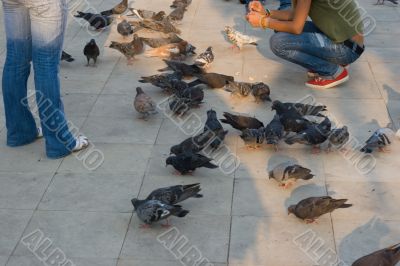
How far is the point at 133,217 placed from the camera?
17.3 feet

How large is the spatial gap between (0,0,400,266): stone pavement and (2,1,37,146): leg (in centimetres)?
17

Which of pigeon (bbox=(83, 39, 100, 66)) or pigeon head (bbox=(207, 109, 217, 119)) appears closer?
pigeon head (bbox=(207, 109, 217, 119))

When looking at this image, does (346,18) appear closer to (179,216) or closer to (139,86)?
(139,86)

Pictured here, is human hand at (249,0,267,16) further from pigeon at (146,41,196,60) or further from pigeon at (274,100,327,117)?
pigeon at (146,41,196,60)

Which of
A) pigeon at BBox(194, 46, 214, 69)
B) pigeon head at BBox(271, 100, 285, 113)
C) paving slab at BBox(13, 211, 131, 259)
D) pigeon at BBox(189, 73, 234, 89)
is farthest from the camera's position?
pigeon at BBox(194, 46, 214, 69)

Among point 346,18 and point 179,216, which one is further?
point 346,18

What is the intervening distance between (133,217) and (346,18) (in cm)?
366

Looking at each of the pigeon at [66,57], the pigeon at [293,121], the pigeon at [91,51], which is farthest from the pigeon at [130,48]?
the pigeon at [293,121]

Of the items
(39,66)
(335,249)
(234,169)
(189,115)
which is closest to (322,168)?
(234,169)

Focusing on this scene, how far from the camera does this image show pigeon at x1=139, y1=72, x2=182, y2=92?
24.9ft

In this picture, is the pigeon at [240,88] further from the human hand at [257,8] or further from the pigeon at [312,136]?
the pigeon at [312,136]

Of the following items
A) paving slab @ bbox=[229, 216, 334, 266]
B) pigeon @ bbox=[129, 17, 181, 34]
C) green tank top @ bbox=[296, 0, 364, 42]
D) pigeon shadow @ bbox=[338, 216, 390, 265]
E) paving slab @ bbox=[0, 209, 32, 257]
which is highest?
green tank top @ bbox=[296, 0, 364, 42]

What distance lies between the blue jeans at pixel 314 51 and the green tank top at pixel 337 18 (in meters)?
0.13

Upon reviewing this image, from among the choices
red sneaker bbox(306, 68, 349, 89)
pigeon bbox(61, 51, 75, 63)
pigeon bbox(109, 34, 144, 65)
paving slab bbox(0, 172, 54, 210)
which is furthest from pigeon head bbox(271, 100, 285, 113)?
pigeon bbox(61, 51, 75, 63)
